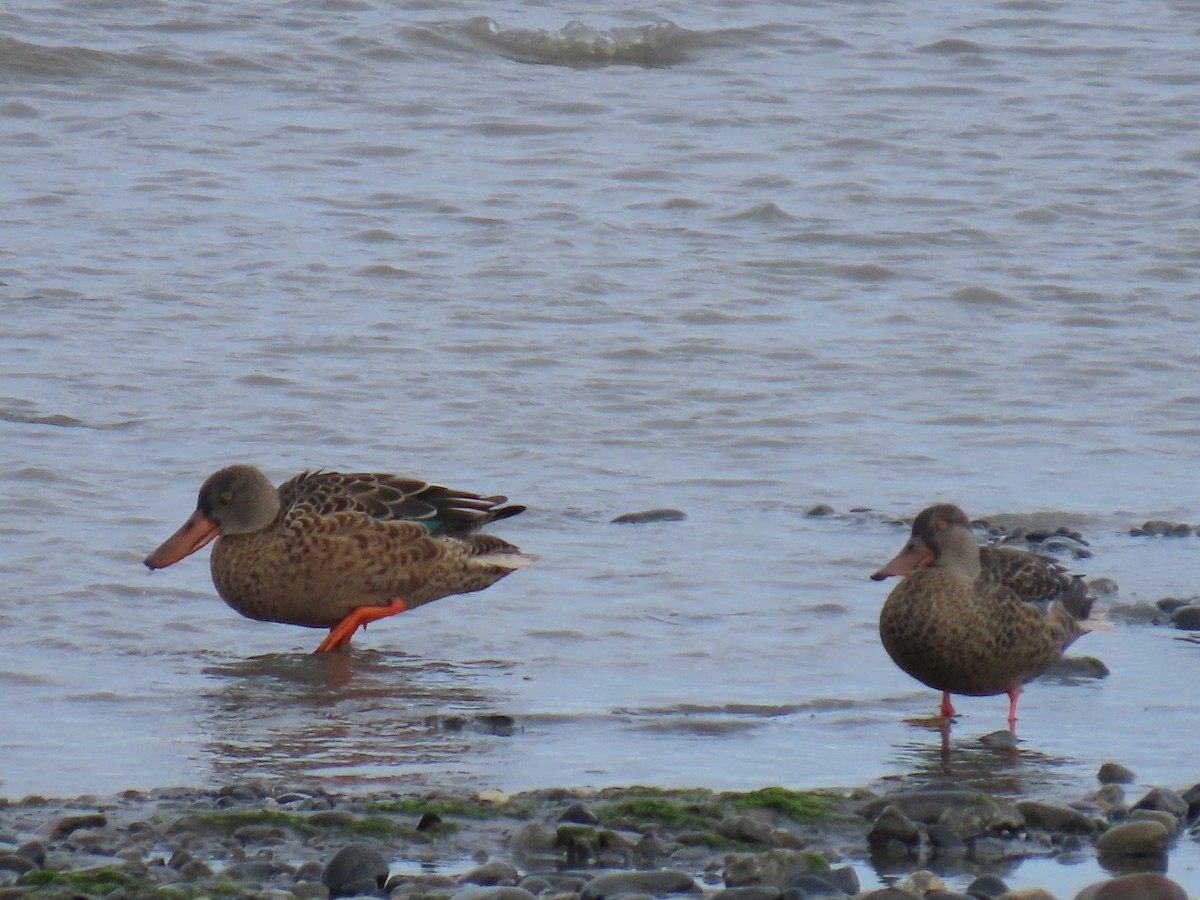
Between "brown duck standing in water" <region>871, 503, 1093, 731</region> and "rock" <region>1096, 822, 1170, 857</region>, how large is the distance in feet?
5.51

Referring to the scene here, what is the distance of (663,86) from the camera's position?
20156 mm

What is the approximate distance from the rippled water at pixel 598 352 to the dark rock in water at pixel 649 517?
0.25 ft

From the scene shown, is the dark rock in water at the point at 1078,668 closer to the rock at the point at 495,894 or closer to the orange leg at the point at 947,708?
the orange leg at the point at 947,708

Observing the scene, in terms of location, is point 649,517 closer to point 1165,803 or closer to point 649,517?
point 649,517

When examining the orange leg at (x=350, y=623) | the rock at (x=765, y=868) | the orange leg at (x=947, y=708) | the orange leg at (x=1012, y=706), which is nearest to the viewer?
the rock at (x=765, y=868)

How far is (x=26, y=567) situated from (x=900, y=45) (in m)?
15.0

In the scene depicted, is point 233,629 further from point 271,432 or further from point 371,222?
point 371,222

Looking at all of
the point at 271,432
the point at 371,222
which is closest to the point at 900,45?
the point at 371,222

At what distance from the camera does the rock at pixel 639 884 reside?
489 centimetres

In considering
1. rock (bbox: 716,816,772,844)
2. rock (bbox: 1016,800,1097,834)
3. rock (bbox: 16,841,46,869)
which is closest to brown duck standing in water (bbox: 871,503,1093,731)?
rock (bbox: 1016,800,1097,834)

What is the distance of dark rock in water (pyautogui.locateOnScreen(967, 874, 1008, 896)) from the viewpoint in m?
5.01

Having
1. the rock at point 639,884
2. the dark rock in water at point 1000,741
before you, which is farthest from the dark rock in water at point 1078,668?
the rock at point 639,884

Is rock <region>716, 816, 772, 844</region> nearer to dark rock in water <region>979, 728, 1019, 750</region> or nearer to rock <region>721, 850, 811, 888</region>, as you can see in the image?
rock <region>721, 850, 811, 888</region>

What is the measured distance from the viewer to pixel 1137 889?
4898mm
